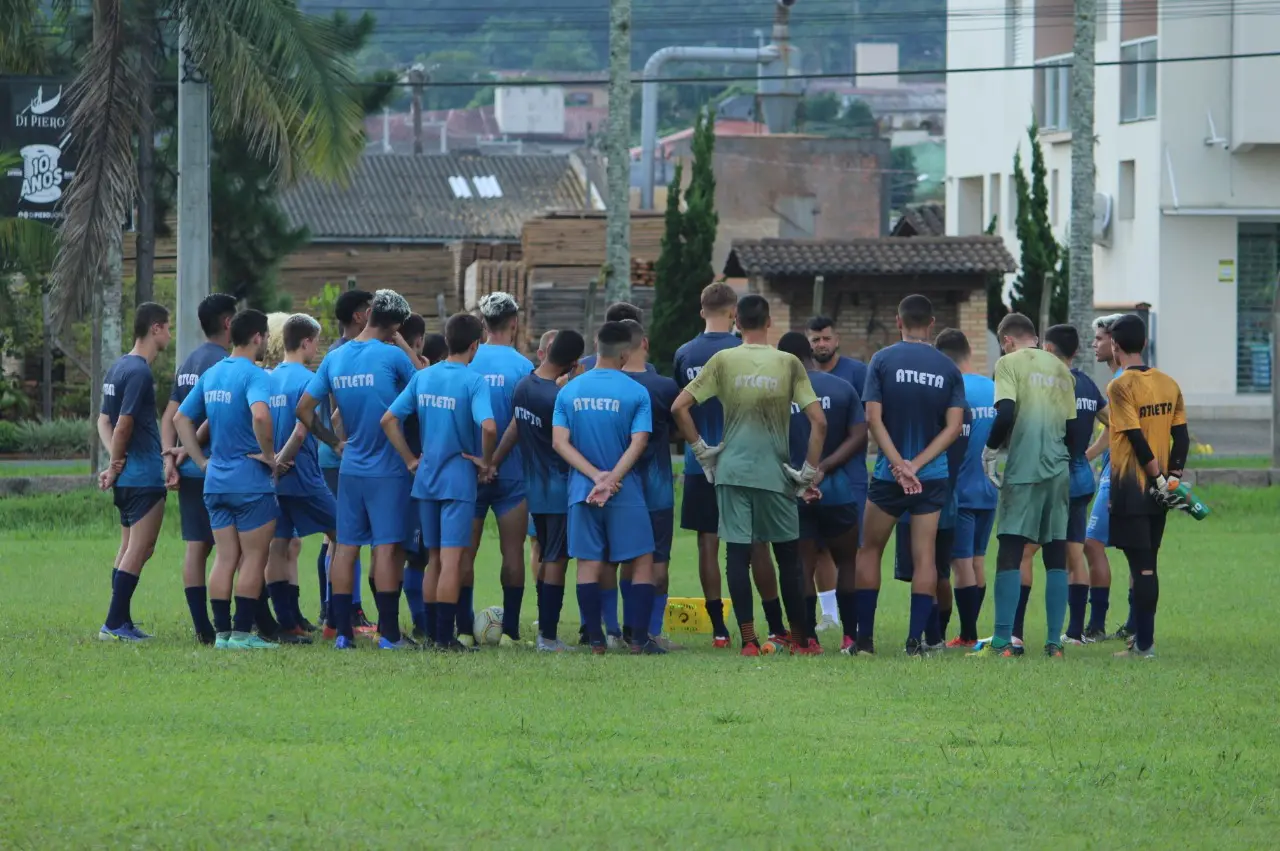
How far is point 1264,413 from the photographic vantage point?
4259 centimetres

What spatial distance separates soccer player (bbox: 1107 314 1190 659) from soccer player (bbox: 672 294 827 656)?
A: 187 centimetres

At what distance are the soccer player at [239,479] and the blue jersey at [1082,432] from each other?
16.4ft

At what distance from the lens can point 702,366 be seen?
1217 cm

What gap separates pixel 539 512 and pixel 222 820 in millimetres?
5569

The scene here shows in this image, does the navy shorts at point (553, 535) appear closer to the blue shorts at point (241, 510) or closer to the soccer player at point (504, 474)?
the soccer player at point (504, 474)

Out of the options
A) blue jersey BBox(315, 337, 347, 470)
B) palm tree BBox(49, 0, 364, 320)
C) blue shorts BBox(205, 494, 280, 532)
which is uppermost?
palm tree BBox(49, 0, 364, 320)

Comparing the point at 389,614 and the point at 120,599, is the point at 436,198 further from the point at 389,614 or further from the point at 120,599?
the point at 389,614

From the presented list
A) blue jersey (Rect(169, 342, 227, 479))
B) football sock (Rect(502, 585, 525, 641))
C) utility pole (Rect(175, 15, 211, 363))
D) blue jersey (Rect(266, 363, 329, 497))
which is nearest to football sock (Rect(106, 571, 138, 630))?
blue jersey (Rect(169, 342, 227, 479))

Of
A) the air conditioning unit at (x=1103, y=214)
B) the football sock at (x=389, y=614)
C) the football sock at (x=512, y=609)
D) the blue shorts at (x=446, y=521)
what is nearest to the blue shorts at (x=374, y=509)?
the blue shorts at (x=446, y=521)

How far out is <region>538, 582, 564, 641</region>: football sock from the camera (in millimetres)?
12117

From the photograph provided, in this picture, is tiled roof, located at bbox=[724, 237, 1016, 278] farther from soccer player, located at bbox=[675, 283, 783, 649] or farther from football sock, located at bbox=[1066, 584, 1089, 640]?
soccer player, located at bbox=[675, 283, 783, 649]

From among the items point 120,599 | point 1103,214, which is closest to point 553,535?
point 120,599

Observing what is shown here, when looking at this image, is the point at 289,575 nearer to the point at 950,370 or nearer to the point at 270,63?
the point at 950,370

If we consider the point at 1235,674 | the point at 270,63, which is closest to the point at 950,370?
the point at 1235,674
